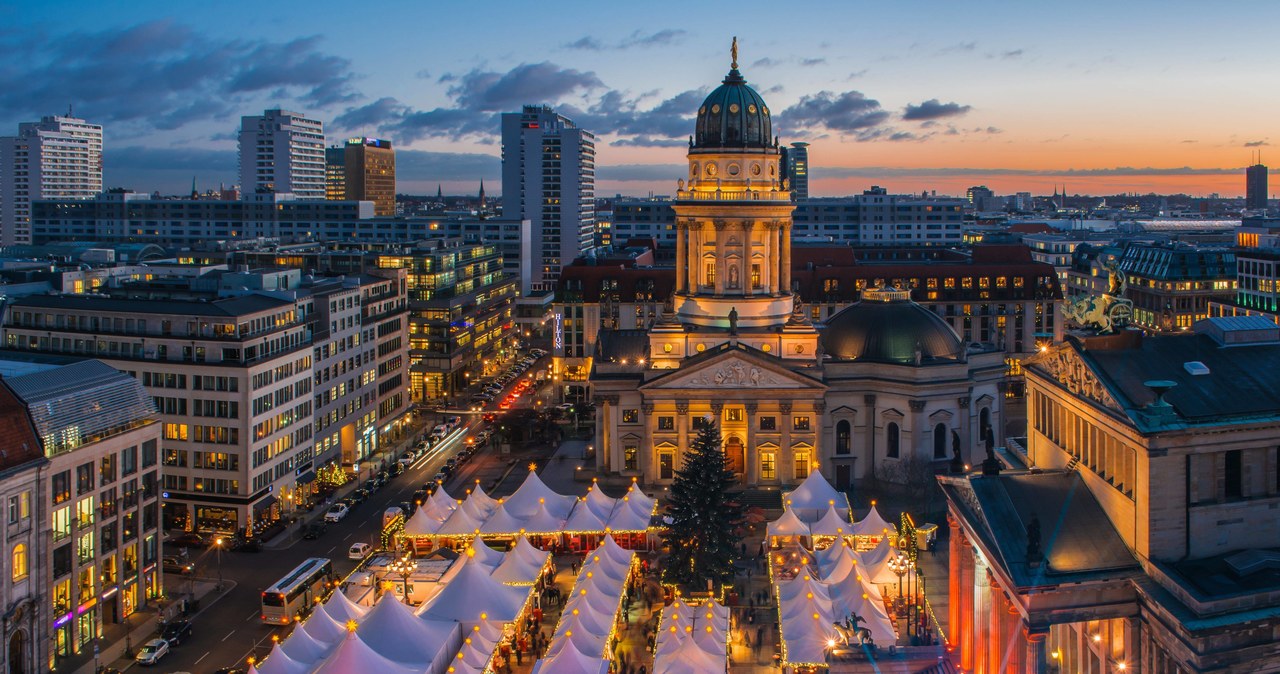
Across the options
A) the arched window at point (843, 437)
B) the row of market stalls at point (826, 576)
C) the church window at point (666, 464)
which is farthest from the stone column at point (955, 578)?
the church window at point (666, 464)

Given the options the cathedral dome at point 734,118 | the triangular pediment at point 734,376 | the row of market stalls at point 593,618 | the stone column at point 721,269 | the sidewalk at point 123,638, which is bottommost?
the sidewalk at point 123,638

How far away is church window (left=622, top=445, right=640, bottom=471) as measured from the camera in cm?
10738

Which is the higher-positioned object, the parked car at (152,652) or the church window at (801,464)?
the church window at (801,464)

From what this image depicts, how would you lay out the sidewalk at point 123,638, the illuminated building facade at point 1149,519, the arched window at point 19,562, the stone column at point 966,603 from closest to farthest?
1. the illuminated building facade at point 1149,519
2. the stone column at point 966,603
3. the arched window at point 19,562
4. the sidewalk at point 123,638

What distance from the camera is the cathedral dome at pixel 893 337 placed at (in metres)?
107

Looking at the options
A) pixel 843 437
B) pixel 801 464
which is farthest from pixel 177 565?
pixel 843 437

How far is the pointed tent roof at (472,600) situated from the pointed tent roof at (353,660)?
9.08 m

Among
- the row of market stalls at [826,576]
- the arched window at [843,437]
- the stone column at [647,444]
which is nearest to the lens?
the row of market stalls at [826,576]

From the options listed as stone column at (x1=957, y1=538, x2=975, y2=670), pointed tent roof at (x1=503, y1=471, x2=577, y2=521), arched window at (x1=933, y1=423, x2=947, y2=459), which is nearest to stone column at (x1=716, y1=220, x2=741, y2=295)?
arched window at (x1=933, y1=423, x2=947, y2=459)

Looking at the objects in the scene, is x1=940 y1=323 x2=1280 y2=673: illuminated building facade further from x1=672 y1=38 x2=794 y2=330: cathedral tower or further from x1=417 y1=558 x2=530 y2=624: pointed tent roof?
x1=672 y1=38 x2=794 y2=330: cathedral tower

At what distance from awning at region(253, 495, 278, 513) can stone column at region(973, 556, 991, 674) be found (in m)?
58.7

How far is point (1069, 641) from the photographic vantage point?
5691 centimetres

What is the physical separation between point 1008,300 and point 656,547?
85279 millimetres

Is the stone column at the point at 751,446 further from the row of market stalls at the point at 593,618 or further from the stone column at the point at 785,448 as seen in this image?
the row of market stalls at the point at 593,618
